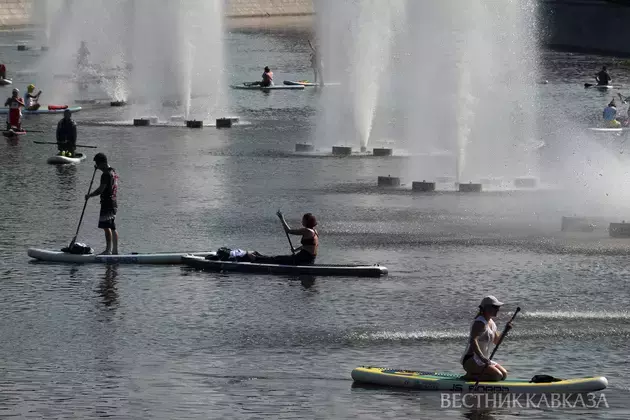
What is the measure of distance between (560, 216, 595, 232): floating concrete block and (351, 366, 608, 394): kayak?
18214 mm

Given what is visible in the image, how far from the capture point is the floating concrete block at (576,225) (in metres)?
44.0

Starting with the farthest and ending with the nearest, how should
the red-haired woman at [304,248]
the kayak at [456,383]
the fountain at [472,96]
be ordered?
the fountain at [472,96], the red-haired woman at [304,248], the kayak at [456,383]

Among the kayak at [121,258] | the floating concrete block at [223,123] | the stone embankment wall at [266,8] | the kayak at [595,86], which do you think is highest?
the stone embankment wall at [266,8]

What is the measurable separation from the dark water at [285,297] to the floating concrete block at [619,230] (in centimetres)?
46

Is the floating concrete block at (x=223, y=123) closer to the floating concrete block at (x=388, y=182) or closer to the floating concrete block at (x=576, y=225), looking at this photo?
the floating concrete block at (x=388, y=182)

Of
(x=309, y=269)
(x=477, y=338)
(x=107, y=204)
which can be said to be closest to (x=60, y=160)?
(x=107, y=204)

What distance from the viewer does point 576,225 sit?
44.2 meters

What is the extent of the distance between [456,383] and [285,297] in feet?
29.6

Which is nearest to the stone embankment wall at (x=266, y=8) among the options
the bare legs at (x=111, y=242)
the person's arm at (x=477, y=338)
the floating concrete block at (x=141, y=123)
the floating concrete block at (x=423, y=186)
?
the floating concrete block at (x=141, y=123)

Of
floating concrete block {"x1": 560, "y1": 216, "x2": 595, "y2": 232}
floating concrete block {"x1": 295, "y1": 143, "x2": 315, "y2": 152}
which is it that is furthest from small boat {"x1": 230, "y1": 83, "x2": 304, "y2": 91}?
floating concrete block {"x1": 560, "y1": 216, "x2": 595, "y2": 232}

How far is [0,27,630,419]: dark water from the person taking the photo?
86.0 feet

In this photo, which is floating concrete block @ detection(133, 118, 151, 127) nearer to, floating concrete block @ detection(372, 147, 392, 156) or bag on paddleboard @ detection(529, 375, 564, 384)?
floating concrete block @ detection(372, 147, 392, 156)

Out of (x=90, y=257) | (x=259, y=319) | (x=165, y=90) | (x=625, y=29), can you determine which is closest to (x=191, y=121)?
(x=165, y=90)

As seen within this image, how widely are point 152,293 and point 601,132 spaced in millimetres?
44057
